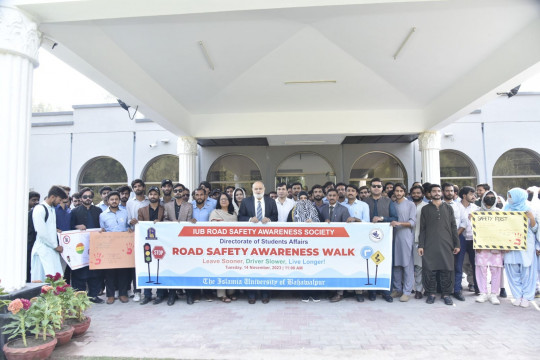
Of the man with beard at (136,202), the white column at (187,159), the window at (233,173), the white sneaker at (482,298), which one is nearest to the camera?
the white sneaker at (482,298)

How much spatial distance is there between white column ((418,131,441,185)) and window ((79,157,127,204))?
10203 millimetres

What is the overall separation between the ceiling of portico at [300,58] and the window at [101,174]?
5.06m

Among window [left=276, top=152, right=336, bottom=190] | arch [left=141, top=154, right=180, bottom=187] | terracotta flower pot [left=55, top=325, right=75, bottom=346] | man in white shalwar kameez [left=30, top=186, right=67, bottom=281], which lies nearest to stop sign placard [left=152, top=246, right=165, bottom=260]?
man in white shalwar kameez [left=30, top=186, right=67, bottom=281]

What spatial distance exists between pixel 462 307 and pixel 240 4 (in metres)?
4.91

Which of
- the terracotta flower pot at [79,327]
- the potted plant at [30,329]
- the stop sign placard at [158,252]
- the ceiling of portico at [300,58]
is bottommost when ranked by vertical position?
the terracotta flower pot at [79,327]

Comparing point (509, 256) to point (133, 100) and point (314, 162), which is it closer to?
point (133, 100)

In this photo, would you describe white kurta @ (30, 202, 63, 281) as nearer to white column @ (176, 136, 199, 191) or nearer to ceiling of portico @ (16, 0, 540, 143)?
ceiling of portico @ (16, 0, 540, 143)

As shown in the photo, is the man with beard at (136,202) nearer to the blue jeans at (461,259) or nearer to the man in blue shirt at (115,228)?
the man in blue shirt at (115,228)

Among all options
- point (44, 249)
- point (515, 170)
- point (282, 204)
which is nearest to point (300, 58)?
point (282, 204)

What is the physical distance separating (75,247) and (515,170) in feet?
43.5

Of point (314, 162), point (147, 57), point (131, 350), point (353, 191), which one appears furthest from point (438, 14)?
point (314, 162)

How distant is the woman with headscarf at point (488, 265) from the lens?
4883mm

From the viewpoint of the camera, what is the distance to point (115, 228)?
5.22 meters

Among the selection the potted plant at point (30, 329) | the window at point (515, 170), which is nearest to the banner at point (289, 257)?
the potted plant at point (30, 329)
